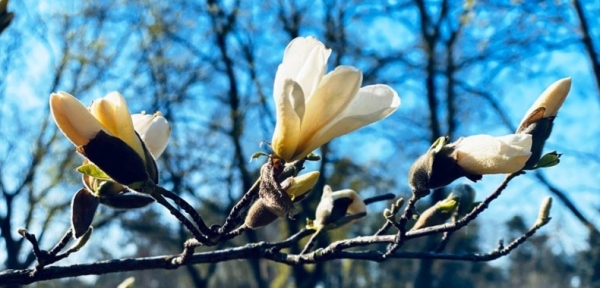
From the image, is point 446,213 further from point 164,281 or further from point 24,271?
point 164,281

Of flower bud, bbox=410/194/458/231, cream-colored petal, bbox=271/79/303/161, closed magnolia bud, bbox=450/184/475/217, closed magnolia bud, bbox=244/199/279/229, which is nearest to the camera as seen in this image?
cream-colored petal, bbox=271/79/303/161

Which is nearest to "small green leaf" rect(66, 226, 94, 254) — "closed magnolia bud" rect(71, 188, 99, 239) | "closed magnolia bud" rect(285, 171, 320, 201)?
"closed magnolia bud" rect(71, 188, 99, 239)

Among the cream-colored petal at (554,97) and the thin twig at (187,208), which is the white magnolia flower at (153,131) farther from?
the cream-colored petal at (554,97)

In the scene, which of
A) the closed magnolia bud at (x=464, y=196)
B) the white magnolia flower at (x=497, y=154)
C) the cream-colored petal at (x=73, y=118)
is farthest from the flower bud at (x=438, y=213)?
the cream-colored petal at (x=73, y=118)

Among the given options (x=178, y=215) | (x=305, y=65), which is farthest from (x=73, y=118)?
(x=305, y=65)

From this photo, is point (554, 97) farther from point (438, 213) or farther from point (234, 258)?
point (234, 258)

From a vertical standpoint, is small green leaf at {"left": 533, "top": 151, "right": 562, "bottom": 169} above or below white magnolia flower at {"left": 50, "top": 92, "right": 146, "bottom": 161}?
below

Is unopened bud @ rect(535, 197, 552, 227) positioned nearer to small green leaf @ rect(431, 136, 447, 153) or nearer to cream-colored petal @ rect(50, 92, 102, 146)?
small green leaf @ rect(431, 136, 447, 153)
